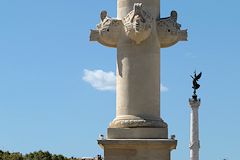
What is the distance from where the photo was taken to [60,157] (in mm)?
92750

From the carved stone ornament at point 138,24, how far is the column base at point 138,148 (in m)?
2.01

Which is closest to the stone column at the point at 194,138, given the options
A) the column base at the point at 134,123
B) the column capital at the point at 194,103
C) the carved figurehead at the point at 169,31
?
the column capital at the point at 194,103

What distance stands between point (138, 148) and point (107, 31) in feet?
8.09

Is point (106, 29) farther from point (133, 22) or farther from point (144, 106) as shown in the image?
point (144, 106)

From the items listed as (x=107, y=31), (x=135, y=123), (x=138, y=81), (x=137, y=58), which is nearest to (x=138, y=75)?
(x=138, y=81)

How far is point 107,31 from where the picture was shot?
12633 mm

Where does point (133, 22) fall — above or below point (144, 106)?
above

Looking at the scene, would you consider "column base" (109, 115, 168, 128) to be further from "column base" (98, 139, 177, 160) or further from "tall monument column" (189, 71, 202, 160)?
"tall monument column" (189, 71, 202, 160)

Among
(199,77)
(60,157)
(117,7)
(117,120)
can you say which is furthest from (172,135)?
(60,157)

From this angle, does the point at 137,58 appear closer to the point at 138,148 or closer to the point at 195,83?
the point at 138,148

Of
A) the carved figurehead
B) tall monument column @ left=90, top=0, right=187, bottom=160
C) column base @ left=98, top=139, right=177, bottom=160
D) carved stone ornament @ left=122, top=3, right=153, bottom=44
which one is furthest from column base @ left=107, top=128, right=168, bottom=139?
the carved figurehead

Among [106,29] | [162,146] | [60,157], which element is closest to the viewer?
[162,146]

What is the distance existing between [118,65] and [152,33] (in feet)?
3.07

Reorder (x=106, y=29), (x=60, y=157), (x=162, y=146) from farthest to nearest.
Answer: (x=60, y=157)
(x=106, y=29)
(x=162, y=146)
